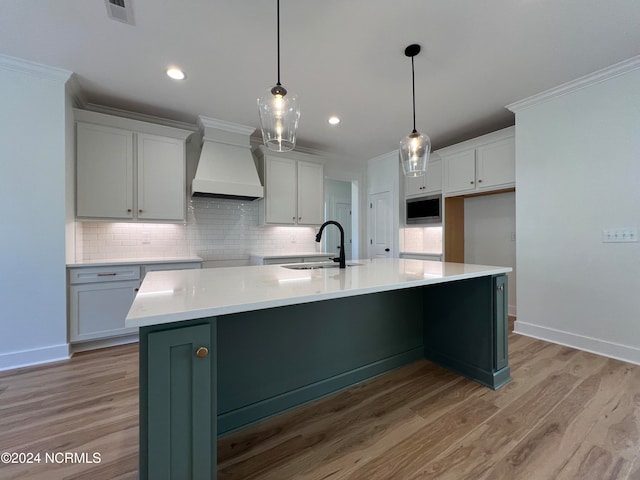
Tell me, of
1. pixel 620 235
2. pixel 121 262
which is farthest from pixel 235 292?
pixel 620 235

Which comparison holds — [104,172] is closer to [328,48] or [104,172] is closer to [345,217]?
[328,48]

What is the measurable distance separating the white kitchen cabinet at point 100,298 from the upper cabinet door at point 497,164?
14.1 feet

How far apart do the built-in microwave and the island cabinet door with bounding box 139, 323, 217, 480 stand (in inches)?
161

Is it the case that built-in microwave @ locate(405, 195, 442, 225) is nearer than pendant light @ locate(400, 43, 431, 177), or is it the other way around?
pendant light @ locate(400, 43, 431, 177)

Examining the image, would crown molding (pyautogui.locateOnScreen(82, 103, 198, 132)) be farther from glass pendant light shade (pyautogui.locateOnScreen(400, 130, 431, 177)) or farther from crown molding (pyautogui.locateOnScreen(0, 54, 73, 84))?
glass pendant light shade (pyautogui.locateOnScreen(400, 130, 431, 177))

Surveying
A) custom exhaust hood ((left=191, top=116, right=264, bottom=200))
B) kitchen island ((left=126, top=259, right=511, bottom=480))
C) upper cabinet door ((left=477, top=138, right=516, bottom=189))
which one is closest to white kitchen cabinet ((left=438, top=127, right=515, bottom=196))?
upper cabinet door ((left=477, top=138, right=516, bottom=189))

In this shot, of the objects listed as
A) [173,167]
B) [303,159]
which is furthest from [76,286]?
[303,159]

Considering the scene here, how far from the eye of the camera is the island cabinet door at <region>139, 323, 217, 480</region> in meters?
0.88

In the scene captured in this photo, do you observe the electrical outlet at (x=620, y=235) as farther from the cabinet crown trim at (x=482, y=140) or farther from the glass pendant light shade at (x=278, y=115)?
the glass pendant light shade at (x=278, y=115)

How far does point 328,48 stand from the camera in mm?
2236

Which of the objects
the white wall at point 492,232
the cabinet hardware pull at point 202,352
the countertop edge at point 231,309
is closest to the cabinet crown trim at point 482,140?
the white wall at point 492,232

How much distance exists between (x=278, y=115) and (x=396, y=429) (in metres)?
2.03

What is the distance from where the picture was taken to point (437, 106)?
3.21 meters

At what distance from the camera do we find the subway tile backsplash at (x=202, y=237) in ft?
10.7
